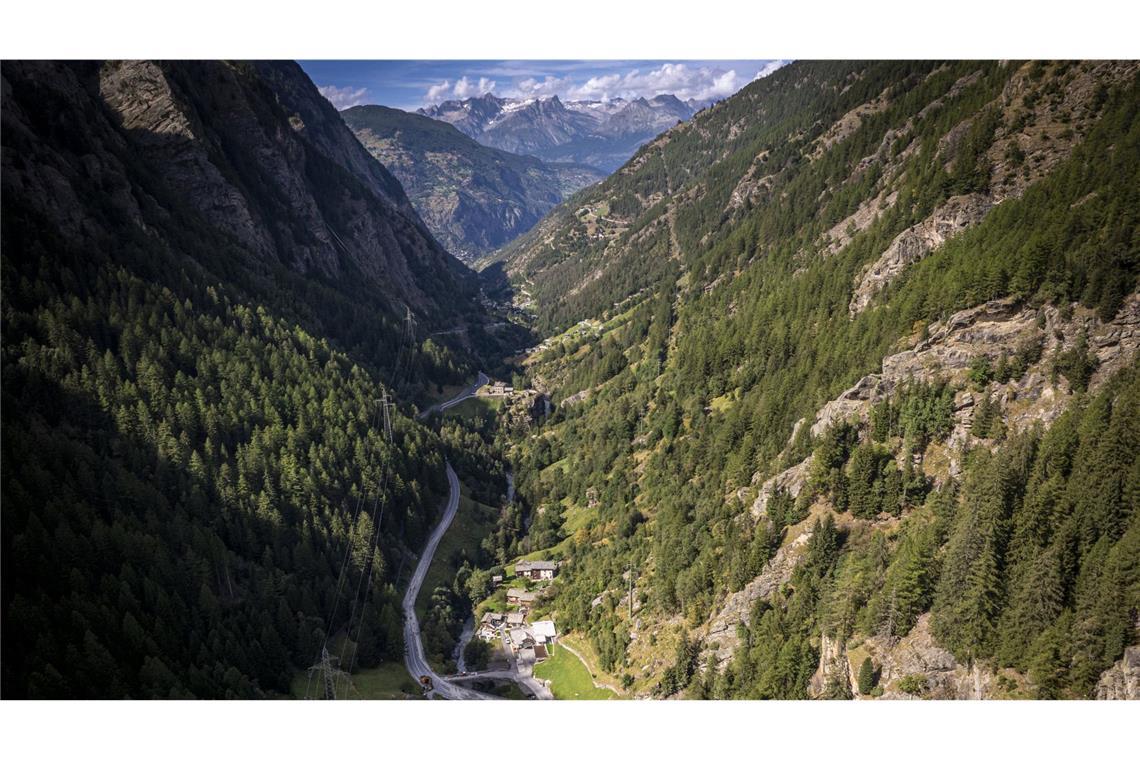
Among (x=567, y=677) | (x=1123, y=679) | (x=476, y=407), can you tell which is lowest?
(x=567, y=677)

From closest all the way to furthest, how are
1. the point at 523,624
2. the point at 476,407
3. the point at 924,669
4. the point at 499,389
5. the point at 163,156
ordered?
the point at 924,669, the point at 523,624, the point at 163,156, the point at 476,407, the point at 499,389

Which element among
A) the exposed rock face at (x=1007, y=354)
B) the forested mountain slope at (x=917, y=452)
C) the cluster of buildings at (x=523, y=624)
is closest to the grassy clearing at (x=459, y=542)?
the cluster of buildings at (x=523, y=624)

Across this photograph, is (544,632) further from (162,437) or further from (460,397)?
(460,397)

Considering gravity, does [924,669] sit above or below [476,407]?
below

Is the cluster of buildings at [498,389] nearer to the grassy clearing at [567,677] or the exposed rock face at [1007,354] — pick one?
the grassy clearing at [567,677]

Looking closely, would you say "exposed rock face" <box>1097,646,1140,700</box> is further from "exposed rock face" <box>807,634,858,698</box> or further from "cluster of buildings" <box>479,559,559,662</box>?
"cluster of buildings" <box>479,559,559,662</box>

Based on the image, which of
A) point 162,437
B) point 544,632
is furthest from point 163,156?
point 544,632
